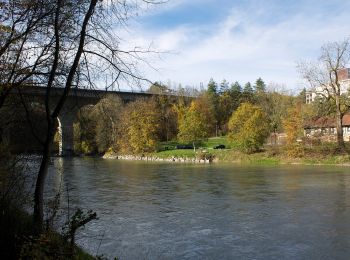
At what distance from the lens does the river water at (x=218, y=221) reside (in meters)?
13.4

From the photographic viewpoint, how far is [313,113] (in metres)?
61.9

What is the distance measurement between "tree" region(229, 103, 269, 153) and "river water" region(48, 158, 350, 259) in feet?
113

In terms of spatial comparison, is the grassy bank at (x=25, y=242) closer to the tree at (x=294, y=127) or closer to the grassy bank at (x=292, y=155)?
the grassy bank at (x=292, y=155)

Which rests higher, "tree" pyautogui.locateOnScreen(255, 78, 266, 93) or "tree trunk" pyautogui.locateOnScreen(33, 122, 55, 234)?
"tree" pyautogui.locateOnScreen(255, 78, 266, 93)

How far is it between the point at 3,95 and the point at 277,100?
9618cm

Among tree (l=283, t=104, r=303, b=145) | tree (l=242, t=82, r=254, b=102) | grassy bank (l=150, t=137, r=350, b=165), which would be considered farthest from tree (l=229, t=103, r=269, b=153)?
tree (l=242, t=82, r=254, b=102)

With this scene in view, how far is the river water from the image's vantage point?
1345 cm

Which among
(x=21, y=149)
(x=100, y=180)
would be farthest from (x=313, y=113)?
(x=21, y=149)

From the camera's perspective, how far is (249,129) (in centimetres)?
6612

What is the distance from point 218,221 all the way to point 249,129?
1936 inches

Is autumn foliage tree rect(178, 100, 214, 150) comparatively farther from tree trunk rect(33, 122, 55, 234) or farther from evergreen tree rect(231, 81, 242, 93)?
tree trunk rect(33, 122, 55, 234)

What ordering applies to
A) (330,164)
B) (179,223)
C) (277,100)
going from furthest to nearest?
1. (277,100)
2. (330,164)
3. (179,223)

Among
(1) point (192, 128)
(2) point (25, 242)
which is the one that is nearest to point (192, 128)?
(1) point (192, 128)

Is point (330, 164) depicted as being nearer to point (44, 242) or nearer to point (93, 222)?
point (93, 222)
